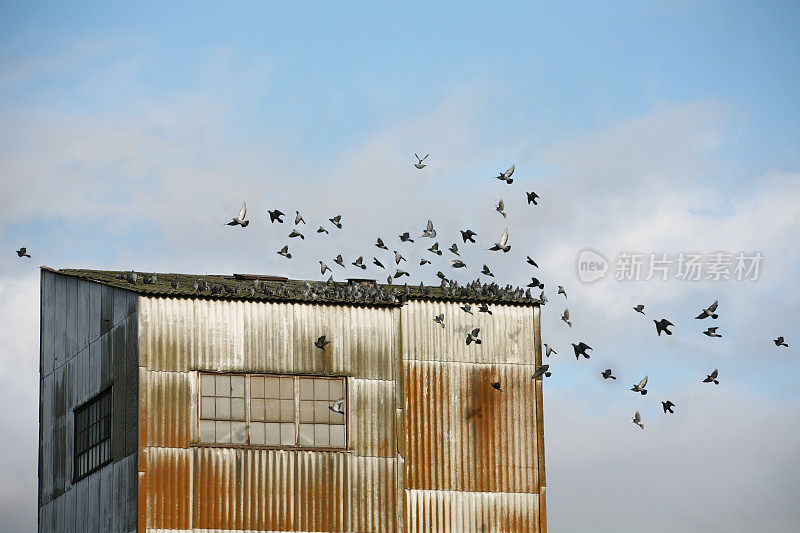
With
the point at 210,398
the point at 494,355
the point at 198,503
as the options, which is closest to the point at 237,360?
the point at 210,398

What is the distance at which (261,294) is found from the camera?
4222 cm

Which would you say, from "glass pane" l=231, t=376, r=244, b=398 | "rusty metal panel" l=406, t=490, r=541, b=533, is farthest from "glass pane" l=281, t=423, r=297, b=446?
"rusty metal panel" l=406, t=490, r=541, b=533

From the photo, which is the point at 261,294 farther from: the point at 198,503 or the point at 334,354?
the point at 198,503

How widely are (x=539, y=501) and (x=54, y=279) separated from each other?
17424mm

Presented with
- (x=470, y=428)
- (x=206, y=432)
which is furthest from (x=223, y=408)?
(x=470, y=428)

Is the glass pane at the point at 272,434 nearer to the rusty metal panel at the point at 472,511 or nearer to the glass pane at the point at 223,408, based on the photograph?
the glass pane at the point at 223,408

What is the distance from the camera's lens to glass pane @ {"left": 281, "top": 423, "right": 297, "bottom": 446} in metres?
40.8

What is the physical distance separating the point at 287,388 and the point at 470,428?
19.4 ft

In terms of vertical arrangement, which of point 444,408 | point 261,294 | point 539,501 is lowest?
point 539,501

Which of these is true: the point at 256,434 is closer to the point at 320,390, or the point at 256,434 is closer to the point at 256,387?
the point at 256,387

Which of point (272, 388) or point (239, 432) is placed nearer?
point (239, 432)

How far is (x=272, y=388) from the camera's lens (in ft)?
135

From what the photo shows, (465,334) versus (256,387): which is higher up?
(465,334)

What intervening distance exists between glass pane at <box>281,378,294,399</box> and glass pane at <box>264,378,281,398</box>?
0.12m
